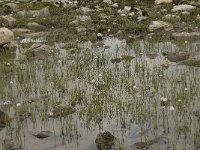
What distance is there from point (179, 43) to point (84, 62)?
541cm

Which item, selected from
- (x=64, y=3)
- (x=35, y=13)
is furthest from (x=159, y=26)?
(x=64, y=3)

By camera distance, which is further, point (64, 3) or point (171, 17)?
point (64, 3)

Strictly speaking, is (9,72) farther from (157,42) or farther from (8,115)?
(157,42)

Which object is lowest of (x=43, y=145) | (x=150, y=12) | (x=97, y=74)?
(x=43, y=145)

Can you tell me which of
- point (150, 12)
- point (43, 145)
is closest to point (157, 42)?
point (150, 12)

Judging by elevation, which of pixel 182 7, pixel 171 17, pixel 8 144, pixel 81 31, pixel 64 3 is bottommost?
pixel 8 144

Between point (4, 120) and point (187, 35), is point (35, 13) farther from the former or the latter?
point (4, 120)

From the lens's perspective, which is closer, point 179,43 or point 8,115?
point 8,115

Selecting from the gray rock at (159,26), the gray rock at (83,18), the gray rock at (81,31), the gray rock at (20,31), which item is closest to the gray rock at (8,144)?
the gray rock at (81,31)

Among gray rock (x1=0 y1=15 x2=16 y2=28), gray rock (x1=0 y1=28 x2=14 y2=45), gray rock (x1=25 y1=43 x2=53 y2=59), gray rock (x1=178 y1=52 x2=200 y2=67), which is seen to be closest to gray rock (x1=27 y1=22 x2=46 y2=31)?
gray rock (x1=0 y1=15 x2=16 y2=28)

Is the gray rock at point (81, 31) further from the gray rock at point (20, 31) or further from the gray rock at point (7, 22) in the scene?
the gray rock at point (7, 22)

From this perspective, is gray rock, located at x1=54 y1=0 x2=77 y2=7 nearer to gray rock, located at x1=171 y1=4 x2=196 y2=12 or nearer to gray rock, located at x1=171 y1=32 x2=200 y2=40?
gray rock, located at x1=171 y1=4 x2=196 y2=12

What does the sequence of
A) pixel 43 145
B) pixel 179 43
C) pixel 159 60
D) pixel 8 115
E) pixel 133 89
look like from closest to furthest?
pixel 43 145, pixel 8 115, pixel 133 89, pixel 159 60, pixel 179 43

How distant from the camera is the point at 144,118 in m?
11.8
